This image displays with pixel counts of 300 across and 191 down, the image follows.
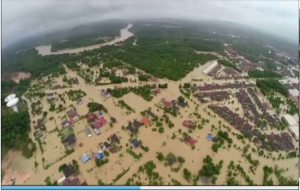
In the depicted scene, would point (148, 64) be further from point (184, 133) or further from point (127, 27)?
point (127, 27)

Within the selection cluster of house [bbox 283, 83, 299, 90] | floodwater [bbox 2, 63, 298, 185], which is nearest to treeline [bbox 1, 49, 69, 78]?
floodwater [bbox 2, 63, 298, 185]

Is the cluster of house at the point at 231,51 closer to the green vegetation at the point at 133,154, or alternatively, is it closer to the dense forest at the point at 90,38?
the dense forest at the point at 90,38

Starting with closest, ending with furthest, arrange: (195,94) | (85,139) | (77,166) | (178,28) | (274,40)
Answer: (77,166) < (85,139) < (195,94) < (274,40) < (178,28)

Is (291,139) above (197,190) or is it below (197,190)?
below

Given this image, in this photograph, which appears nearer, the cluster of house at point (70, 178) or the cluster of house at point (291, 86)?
the cluster of house at point (70, 178)

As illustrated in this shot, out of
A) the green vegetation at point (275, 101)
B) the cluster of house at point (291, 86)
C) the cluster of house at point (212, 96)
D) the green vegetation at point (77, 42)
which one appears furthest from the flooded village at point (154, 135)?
the green vegetation at point (77, 42)

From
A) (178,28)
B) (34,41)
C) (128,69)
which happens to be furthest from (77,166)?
(178,28)

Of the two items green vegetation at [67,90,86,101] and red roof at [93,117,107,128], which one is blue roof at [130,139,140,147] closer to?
red roof at [93,117,107,128]
